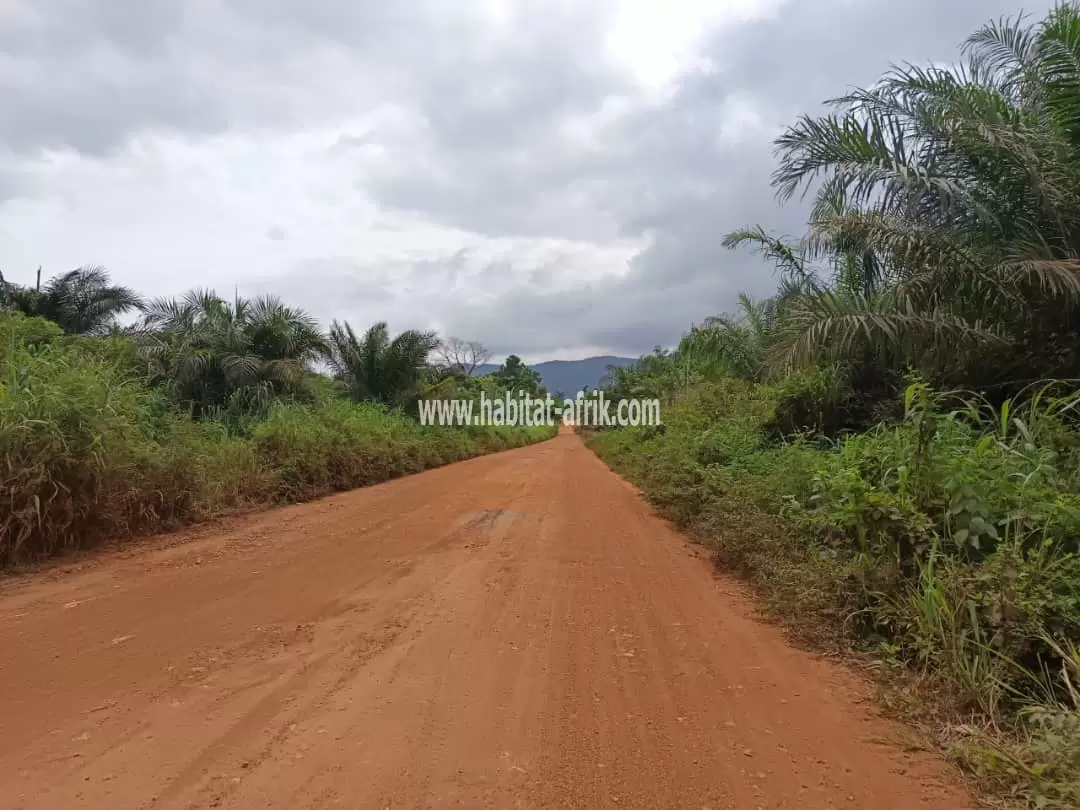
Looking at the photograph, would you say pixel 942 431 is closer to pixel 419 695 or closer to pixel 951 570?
pixel 951 570

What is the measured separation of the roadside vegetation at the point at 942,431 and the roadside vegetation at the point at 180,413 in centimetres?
631

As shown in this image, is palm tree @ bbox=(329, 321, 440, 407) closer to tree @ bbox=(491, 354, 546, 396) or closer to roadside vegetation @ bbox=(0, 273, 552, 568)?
roadside vegetation @ bbox=(0, 273, 552, 568)

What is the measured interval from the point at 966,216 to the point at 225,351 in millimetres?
13400

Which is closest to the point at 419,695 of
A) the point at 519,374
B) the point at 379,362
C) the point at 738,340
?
the point at 738,340

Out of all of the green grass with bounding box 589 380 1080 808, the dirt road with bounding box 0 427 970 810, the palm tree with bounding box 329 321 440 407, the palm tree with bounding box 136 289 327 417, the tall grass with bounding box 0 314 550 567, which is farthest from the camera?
the palm tree with bounding box 329 321 440 407

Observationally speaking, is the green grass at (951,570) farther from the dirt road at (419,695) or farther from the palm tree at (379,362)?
the palm tree at (379,362)

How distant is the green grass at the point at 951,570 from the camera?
9.88 ft

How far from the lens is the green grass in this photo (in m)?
3.01

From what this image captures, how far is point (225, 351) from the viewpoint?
14.1 meters

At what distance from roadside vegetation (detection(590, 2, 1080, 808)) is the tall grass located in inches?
247

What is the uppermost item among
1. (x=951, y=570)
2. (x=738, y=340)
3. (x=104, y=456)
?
(x=738, y=340)

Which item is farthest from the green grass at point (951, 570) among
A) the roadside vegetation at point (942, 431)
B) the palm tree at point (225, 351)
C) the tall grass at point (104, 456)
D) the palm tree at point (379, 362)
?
the palm tree at point (379, 362)

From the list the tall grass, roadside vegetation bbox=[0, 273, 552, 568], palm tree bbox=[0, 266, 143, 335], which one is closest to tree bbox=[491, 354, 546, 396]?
roadside vegetation bbox=[0, 273, 552, 568]

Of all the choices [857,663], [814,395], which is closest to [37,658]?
[857,663]
